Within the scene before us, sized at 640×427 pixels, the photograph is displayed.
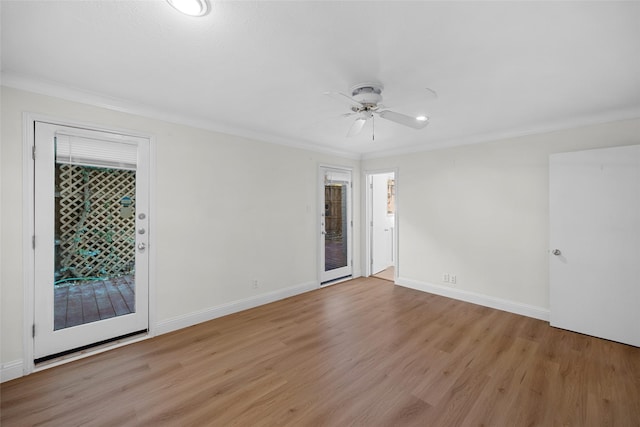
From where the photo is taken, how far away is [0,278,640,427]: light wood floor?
5.93ft

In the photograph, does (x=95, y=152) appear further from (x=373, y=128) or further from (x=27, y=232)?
(x=373, y=128)

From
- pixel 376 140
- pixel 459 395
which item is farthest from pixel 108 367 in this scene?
pixel 376 140

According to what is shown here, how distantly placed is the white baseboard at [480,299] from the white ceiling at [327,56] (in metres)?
2.31

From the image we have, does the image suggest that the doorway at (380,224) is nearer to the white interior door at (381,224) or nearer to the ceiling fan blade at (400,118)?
the white interior door at (381,224)

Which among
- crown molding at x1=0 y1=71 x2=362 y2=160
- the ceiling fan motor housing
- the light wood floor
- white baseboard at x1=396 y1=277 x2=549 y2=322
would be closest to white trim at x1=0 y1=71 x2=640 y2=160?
crown molding at x1=0 y1=71 x2=362 y2=160

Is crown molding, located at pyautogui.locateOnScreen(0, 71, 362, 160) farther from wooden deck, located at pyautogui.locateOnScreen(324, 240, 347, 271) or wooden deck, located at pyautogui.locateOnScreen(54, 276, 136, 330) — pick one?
wooden deck, located at pyautogui.locateOnScreen(324, 240, 347, 271)

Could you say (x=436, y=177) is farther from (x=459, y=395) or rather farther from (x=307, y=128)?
(x=459, y=395)

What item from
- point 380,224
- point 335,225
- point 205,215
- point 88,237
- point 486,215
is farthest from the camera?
point 380,224

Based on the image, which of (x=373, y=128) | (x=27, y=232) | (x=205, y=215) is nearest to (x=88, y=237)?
(x=27, y=232)

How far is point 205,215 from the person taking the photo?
327 centimetres

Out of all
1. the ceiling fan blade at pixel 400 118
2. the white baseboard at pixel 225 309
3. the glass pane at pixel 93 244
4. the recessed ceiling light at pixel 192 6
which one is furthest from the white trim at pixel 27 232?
the ceiling fan blade at pixel 400 118

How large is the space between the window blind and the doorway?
12.4ft

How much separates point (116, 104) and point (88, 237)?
4.21 feet

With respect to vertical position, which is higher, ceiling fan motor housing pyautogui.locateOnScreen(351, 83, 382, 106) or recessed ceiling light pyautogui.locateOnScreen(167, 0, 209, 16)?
recessed ceiling light pyautogui.locateOnScreen(167, 0, 209, 16)
